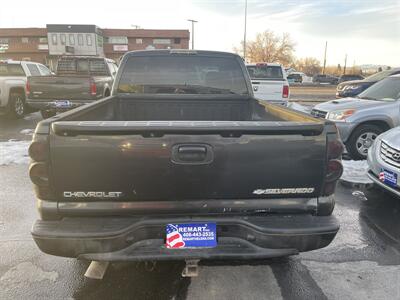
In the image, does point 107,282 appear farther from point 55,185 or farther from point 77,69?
point 77,69

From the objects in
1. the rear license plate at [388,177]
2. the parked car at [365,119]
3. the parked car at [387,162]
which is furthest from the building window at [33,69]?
the rear license plate at [388,177]

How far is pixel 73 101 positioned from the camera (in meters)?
9.89

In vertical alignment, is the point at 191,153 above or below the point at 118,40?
below

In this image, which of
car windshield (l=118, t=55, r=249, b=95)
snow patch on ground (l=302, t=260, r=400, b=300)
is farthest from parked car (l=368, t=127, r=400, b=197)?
car windshield (l=118, t=55, r=249, b=95)

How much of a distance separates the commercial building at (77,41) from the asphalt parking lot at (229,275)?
49.6 m

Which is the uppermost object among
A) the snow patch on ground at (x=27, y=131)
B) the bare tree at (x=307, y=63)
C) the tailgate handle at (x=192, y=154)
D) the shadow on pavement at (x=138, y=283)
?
the bare tree at (x=307, y=63)

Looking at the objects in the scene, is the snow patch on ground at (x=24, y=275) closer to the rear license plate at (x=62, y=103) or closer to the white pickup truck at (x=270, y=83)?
the rear license plate at (x=62, y=103)

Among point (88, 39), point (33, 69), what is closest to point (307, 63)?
point (88, 39)

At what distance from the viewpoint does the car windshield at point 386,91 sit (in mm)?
7250

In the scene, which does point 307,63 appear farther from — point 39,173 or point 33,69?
point 39,173

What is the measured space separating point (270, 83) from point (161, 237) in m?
10.2

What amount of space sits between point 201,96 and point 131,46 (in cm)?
5250

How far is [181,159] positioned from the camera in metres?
2.24

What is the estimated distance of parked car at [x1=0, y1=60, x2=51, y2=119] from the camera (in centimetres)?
1123
